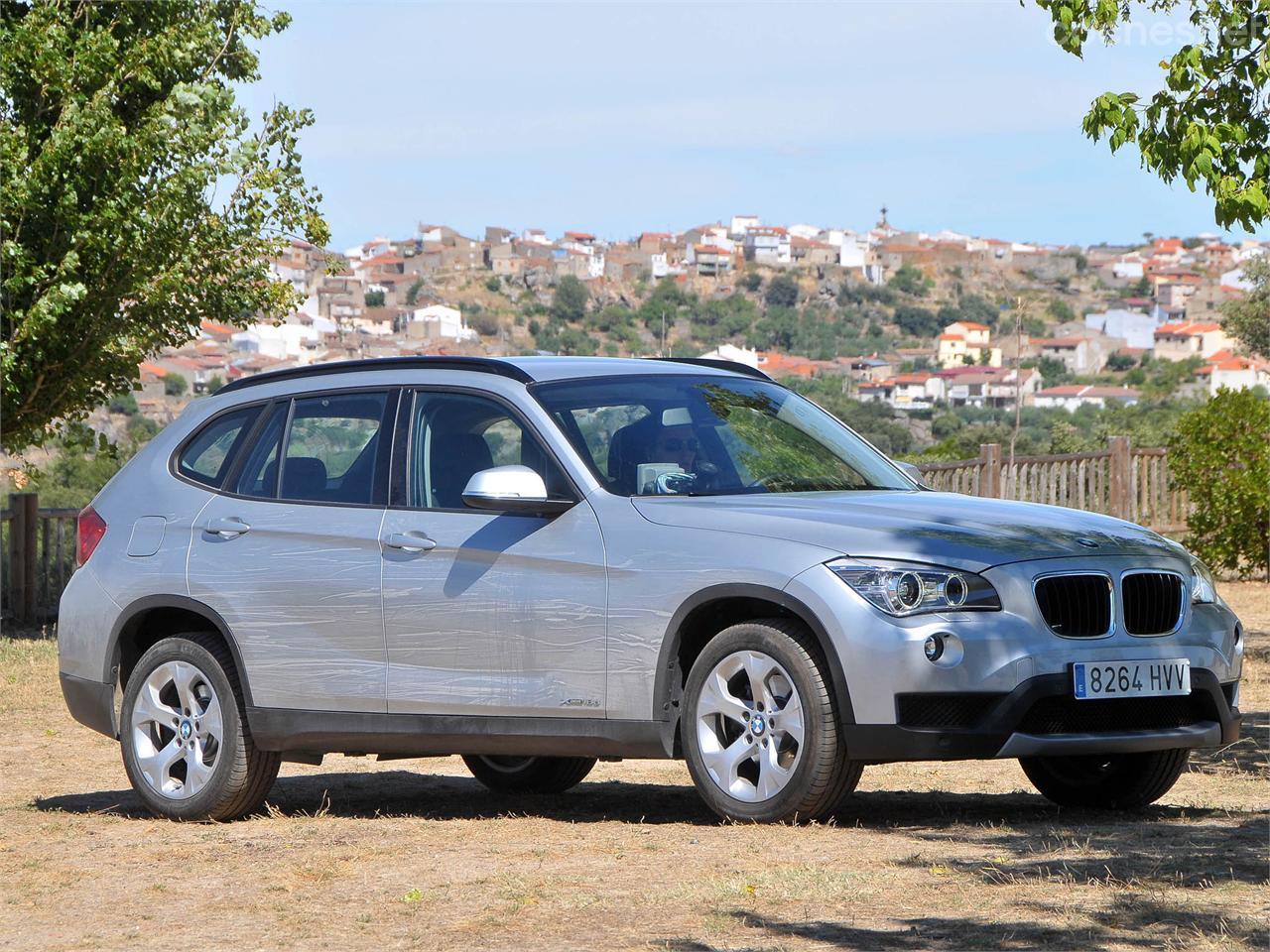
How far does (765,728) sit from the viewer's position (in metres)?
6.97

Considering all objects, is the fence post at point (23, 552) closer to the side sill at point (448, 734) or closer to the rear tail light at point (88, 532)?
the rear tail light at point (88, 532)

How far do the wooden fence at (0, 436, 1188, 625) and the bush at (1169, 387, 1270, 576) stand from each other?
1.28 meters

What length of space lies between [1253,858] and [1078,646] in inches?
37.6

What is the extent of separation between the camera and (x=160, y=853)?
738 cm

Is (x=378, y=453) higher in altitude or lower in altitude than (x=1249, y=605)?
higher

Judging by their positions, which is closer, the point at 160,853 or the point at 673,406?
the point at 160,853

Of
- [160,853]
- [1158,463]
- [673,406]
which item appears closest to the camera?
[160,853]

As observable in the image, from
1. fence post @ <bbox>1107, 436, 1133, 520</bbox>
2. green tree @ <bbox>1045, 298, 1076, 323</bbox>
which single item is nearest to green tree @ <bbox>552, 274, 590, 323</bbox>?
green tree @ <bbox>1045, 298, 1076, 323</bbox>

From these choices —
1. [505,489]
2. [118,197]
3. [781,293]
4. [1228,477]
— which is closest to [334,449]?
[505,489]

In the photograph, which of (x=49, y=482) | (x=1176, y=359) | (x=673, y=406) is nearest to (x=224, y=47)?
(x=673, y=406)

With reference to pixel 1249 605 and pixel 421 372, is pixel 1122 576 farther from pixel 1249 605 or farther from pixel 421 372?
pixel 1249 605

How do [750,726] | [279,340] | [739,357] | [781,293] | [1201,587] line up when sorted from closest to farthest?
[750,726]
[1201,587]
[739,357]
[279,340]
[781,293]

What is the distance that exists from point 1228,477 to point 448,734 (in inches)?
597

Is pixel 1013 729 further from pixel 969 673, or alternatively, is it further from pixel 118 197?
pixel 118 197
